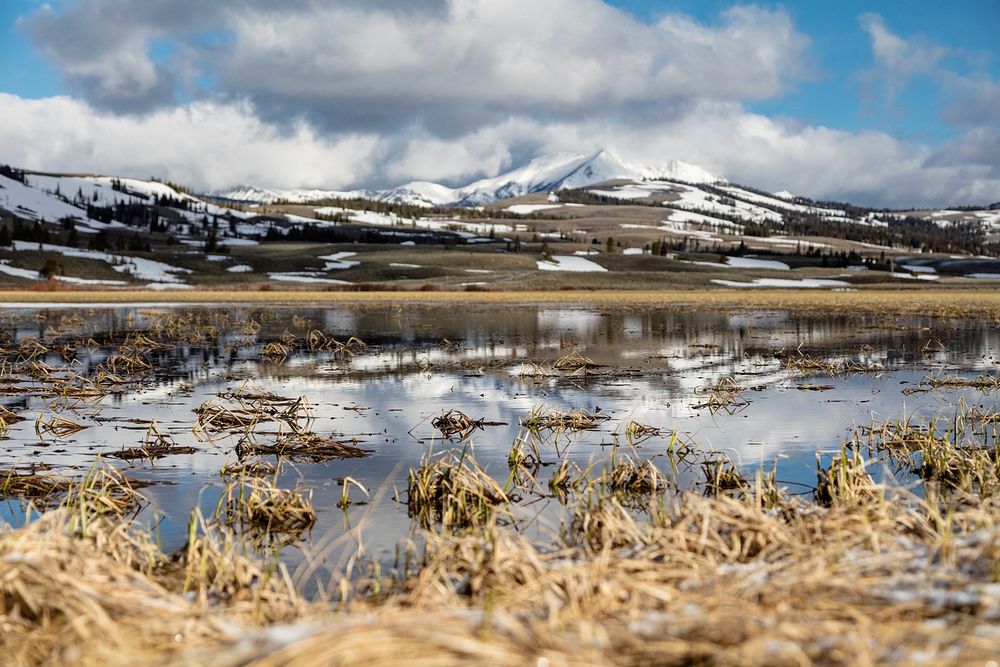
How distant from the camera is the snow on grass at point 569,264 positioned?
13100 centimetres

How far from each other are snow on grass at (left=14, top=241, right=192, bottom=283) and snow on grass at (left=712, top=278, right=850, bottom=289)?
6603cm

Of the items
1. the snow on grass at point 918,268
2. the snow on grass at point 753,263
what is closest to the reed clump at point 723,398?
the snow on grass at point 753,263

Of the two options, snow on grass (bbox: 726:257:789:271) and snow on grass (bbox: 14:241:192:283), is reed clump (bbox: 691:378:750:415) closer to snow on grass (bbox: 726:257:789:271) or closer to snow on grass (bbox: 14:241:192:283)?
snow on grass (bbox: 14:241:192:283)

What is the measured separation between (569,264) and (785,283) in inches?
1511

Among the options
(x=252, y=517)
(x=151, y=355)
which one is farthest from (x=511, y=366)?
(x=252, y=517)

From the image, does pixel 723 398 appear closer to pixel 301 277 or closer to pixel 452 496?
pixel 452 496

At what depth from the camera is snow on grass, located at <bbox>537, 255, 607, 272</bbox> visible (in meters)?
131

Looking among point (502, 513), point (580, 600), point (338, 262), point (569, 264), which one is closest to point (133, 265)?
point (338, 262)

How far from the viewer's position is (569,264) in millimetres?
138750

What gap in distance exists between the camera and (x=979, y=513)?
5.61m

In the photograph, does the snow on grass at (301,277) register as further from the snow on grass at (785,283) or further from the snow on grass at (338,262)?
the snow on grass at (785,283)

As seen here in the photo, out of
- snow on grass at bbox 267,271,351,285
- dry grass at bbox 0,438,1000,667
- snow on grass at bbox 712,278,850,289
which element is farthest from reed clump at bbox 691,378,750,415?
snow on grass at bbox 267,271,351,285

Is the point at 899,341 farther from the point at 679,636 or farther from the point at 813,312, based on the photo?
the point at 679,636

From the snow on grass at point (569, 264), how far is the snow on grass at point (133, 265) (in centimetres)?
5179
